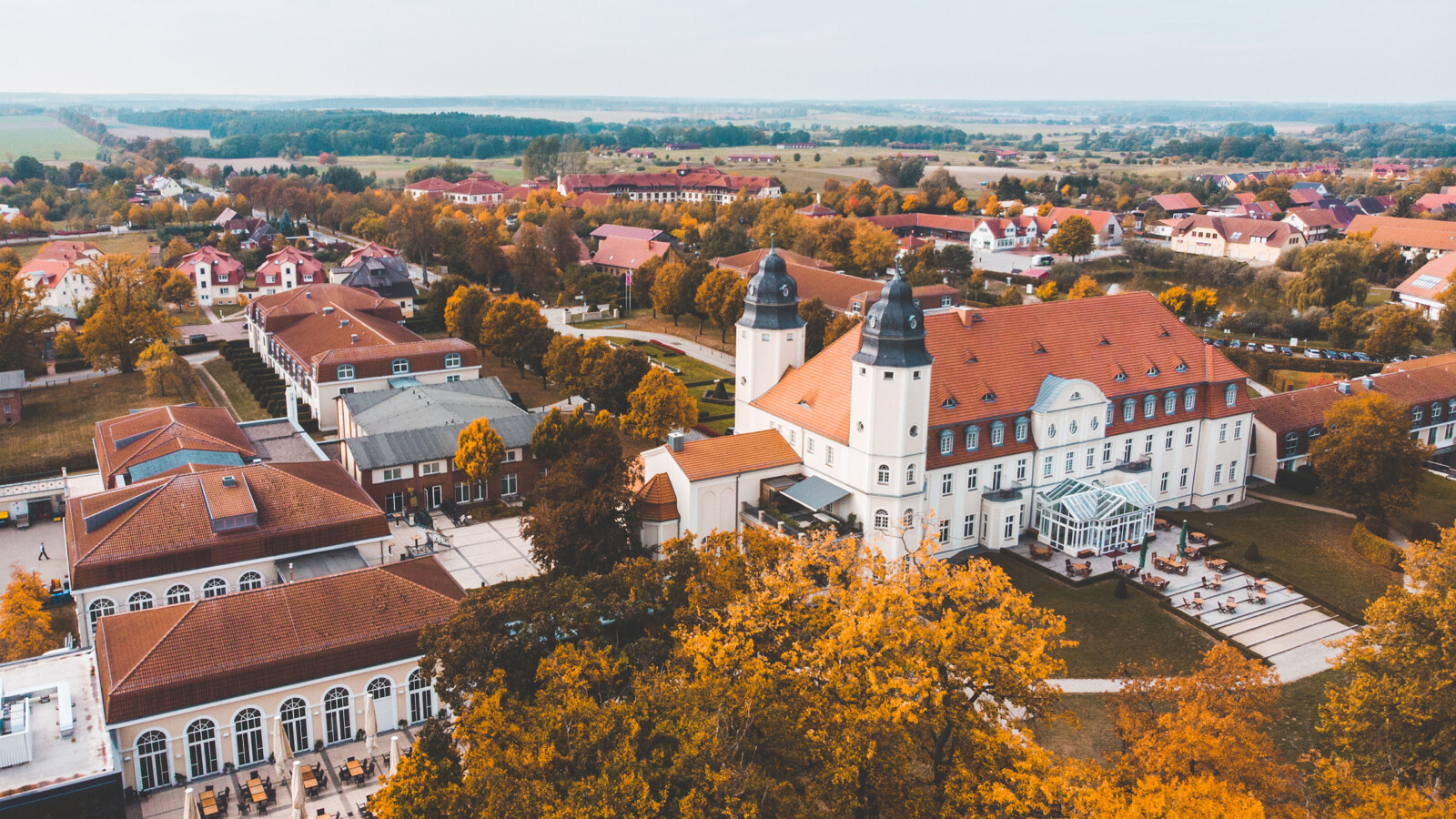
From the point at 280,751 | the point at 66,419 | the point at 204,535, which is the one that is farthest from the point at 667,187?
the point at 280,751

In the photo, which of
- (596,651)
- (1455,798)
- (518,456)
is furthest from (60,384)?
(1455,798)

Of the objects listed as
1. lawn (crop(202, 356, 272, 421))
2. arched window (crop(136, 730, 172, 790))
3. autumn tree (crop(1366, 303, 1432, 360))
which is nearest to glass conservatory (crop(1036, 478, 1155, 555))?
arched window (crop(136, 730, 172, 790))

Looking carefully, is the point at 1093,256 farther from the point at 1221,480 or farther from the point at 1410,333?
the point at 1221,480

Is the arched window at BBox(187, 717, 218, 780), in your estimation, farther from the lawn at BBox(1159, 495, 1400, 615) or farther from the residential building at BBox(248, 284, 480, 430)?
the lawn at BBox(1159, 495, 1400, 615)

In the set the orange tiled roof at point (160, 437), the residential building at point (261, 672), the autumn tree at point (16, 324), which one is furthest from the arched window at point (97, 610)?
the autumn tree at point (16, 324)

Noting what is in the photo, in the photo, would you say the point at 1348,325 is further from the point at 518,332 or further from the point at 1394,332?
the point at 518,332

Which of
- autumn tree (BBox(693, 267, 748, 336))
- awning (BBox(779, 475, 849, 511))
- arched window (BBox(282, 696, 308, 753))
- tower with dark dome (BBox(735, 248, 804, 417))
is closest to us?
arched window (BBox(282, 696, 308, 753))

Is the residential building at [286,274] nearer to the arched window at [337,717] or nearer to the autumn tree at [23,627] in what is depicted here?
the autumn tree at [23,627]
